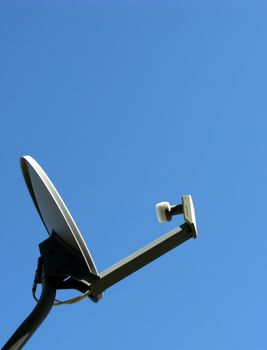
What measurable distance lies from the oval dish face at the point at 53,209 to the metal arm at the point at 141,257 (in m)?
0.12

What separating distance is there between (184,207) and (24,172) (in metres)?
1.19

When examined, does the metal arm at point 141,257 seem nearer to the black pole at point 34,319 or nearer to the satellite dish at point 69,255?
the satellite dish at point 69,255

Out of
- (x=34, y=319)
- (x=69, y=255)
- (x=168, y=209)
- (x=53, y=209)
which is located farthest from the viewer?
(x=168, y=209)

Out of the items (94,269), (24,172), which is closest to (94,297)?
(94,269)

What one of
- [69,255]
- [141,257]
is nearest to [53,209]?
[69,255]

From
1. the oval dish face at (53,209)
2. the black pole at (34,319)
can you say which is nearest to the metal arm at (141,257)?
the oval dish face at (53,209)

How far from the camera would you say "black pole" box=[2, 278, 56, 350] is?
346cm

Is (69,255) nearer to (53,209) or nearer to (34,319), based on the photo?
(53,209)

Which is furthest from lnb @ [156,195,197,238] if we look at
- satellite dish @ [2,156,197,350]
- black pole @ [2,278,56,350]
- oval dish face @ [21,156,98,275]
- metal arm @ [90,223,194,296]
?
black pole @ [2,278,56,350]

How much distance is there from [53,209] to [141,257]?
767 millimetres

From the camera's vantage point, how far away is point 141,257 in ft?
12.4

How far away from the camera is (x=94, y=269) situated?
12.8ft

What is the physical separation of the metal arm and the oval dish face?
12cm

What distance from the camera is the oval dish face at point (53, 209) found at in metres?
3.93
